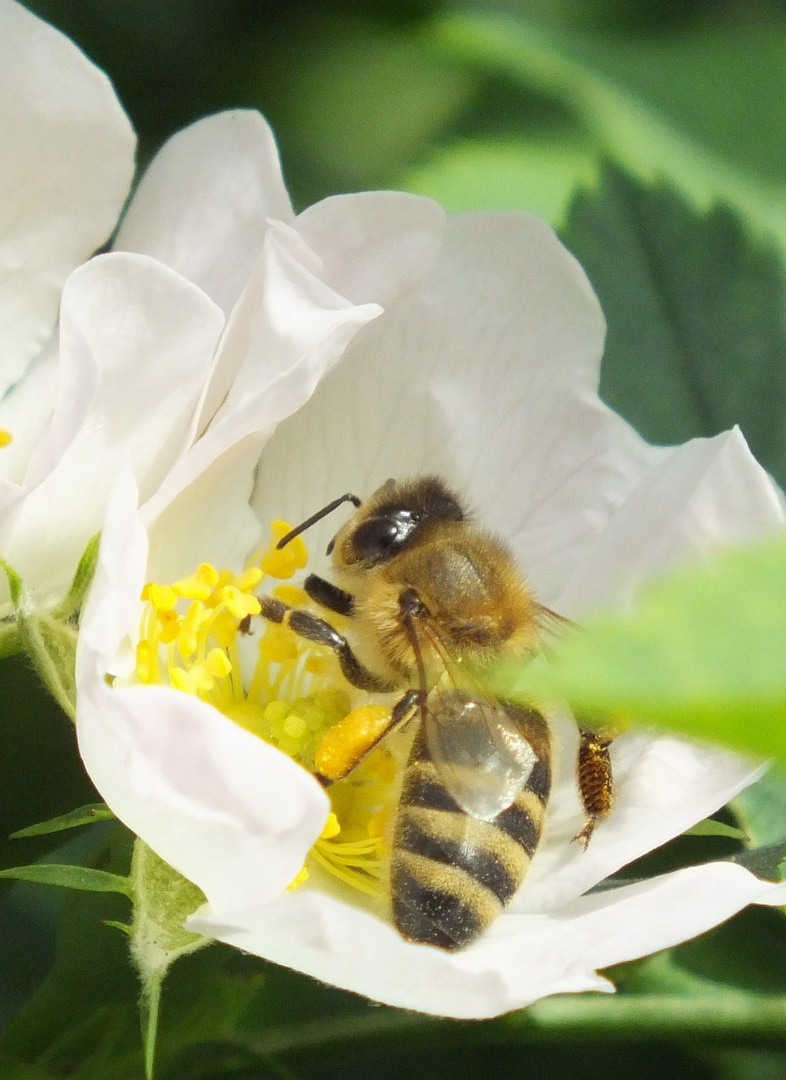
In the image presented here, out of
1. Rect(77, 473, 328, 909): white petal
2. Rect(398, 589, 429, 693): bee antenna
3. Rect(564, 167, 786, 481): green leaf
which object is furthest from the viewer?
Rect(564, 167, 786, 481): green leaf

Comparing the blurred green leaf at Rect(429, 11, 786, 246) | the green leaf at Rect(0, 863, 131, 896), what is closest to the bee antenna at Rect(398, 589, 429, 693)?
the green leaf at Rect(0, 863, 131, 896)

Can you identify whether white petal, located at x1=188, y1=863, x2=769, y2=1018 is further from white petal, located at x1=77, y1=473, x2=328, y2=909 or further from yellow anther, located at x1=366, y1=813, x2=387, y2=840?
yellow anther, located at x1=366, y1=813, x2=387, y2=840

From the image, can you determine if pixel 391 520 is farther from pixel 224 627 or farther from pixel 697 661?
pixel 697 661

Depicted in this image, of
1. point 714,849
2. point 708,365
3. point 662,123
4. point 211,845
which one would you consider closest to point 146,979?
point 211,845

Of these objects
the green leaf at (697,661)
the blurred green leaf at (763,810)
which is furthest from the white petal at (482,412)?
the green leaf at (697,661)

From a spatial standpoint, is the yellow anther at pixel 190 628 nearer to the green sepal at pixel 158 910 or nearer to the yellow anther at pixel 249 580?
the yellow anther at pixel 249 580
